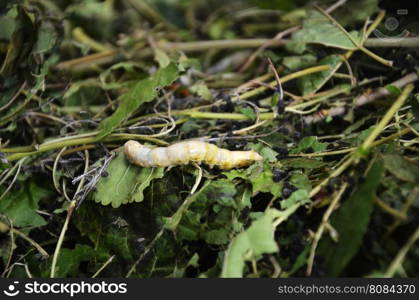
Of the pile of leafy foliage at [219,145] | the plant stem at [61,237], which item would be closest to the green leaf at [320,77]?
the pile of leafy foliage at [219,145]

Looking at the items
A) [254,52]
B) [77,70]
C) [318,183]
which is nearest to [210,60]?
[254,52]

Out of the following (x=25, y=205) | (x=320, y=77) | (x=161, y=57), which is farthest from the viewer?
(x=161, y=57)

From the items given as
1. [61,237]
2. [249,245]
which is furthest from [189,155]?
[61,237]

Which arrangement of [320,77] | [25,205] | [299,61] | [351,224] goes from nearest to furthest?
[351,224] < [25,205] < [320,77] < [299,61]

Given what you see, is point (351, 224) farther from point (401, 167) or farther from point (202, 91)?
point (202, 91)

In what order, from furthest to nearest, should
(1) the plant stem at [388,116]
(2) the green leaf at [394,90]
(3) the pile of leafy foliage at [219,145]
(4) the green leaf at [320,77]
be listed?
(4) the green leaf at [320,77], (2) the green leaf at [394,90], (1) the plant stem at [388,116], (3) the pile of leafy foliage at [219,145]

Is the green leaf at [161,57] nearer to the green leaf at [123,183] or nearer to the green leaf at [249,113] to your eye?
the green leaf at [249,113]

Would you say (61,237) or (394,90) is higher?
(394,90)
